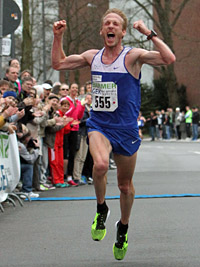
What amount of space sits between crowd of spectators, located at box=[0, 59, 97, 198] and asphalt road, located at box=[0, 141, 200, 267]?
2.39ft

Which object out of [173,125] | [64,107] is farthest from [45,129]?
[173,125]

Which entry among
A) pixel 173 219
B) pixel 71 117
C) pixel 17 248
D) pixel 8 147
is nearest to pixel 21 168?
pixel 8 147

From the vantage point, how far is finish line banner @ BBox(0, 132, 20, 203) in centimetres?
1073

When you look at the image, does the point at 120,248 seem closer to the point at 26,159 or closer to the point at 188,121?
the point at 26,159

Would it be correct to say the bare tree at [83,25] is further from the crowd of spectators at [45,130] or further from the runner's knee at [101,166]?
the runner's knee at [101,166]

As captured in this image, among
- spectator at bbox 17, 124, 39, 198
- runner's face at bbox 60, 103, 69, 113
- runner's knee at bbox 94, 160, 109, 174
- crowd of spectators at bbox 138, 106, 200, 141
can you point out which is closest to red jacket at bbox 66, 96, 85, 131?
runner's face at bbox 60, 103, 69, 113

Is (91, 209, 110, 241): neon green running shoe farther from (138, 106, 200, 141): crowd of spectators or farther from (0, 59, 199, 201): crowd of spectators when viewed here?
(138, 106, 200, 141): crowd of spectators

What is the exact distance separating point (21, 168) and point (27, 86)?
5.12 feet

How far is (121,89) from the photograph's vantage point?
21.9 feet

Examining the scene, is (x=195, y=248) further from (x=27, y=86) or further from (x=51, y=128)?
(x=51, y=128)

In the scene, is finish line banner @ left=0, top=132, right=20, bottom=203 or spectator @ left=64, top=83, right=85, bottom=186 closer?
finish line banner @ left=0, top=132, right=20, bottom=203

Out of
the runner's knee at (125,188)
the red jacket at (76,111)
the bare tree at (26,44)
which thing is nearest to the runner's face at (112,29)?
the runner's knee at (125,188)

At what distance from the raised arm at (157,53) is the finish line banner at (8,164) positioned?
15.1ft

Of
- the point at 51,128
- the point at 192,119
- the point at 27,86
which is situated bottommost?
the point at 192,119
